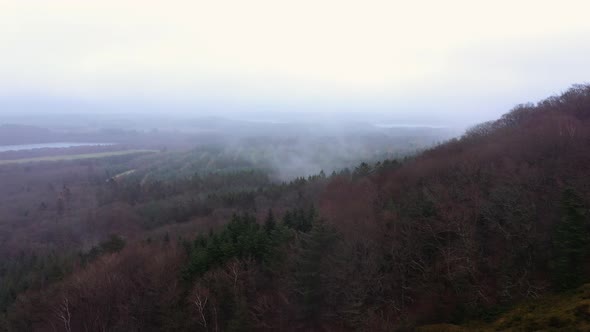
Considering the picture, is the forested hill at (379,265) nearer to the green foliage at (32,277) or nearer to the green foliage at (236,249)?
the green foliage at (236,249)

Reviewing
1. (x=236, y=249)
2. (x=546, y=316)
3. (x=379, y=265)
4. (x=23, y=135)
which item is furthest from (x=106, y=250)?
(x=23, y=135)

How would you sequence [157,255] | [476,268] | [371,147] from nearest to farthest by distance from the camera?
1. [476,268]
2. [157,255]
3. [371,147]

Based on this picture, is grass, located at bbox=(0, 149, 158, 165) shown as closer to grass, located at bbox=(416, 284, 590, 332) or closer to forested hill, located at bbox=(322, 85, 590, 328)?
forested hill, located at bbox=(322, 85, 590, 328)

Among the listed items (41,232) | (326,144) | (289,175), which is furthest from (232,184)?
(326,144)

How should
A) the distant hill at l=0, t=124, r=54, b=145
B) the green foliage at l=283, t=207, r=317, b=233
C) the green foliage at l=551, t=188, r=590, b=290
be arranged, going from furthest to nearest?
the distant hill at l=0, t=124, r=54, b=145, the green foliage at l=283, t=207, r=317, b=233, the green foliage at l=551, t=188, r=590, b=290

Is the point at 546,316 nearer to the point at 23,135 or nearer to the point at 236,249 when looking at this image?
the point at 236,249

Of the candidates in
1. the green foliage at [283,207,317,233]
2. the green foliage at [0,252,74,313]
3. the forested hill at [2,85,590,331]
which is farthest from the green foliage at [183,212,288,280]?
the green foliage at [0,252,74,313]

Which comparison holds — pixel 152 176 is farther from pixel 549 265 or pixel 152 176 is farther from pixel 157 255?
pixel 549 265
